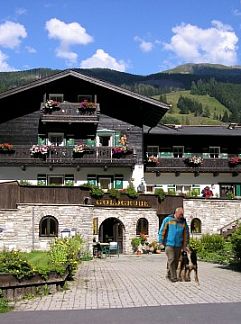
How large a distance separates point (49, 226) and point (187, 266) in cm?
1503

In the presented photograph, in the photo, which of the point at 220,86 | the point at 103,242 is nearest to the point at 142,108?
the point at 103,242

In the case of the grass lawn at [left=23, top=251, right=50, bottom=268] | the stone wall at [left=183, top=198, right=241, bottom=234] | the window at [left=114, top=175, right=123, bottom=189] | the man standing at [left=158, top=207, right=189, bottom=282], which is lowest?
the grass lawn at [left=23, top=251, right=50, bottom=268]

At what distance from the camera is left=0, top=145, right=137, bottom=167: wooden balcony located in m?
34.2

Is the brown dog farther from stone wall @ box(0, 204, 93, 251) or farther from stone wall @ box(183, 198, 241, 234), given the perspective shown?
stone wall @ box(183, 198, 241, 234)

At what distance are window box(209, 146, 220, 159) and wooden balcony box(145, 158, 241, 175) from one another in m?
1.63

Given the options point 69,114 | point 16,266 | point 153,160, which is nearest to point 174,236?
point 16,266

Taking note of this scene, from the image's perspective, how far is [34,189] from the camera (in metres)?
28.0

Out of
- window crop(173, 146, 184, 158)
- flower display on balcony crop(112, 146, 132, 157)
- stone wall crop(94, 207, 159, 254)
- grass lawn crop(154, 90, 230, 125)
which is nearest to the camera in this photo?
stone wall crop(94, 207, 159, 254)

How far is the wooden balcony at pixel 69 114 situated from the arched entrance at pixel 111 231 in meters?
7.10

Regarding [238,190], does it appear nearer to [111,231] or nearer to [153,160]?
[153,160]

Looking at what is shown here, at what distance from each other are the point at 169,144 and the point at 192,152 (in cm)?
178

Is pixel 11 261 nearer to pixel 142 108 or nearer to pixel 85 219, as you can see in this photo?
pixel 85 219

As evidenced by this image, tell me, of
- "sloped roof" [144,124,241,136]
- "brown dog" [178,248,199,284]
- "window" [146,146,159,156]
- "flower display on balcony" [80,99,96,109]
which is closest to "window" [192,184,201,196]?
"window" [146,146,159,156]

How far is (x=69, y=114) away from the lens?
34688mm
